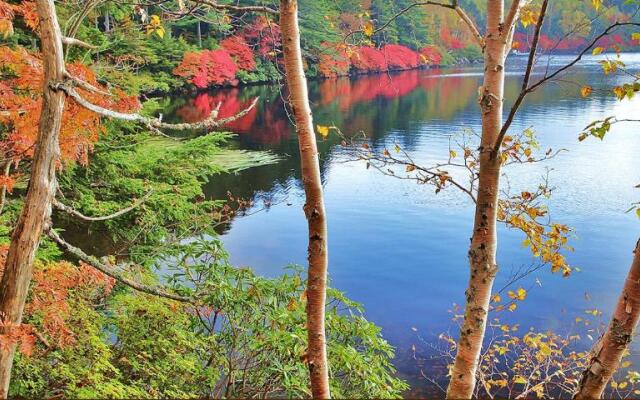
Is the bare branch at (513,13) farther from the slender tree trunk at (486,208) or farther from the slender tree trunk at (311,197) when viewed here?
the slender tree trunk at (311,197)

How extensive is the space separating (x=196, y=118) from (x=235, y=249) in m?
15.3

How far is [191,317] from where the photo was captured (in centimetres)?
554

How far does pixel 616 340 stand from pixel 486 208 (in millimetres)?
722

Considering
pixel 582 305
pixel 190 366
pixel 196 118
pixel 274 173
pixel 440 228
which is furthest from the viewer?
pixel 196 118

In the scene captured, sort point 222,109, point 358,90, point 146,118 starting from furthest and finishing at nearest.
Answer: point 358,90 → point 222,109 → point 146,118

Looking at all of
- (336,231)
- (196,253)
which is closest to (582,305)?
(336,231)

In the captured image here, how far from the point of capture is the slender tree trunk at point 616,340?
7.32 ft

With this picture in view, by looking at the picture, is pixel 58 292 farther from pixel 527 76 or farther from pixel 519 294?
pixel 527 76

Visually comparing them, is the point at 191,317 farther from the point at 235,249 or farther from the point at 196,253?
the point at 235,249

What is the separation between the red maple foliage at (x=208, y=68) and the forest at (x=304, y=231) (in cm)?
875

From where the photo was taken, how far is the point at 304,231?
13.9 m

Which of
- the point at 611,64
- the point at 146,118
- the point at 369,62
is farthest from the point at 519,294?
the point at 369,62

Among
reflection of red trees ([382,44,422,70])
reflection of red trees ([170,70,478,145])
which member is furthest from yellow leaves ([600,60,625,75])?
reflection of red trees ([382,44,422,70])

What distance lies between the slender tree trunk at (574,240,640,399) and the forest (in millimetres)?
10
